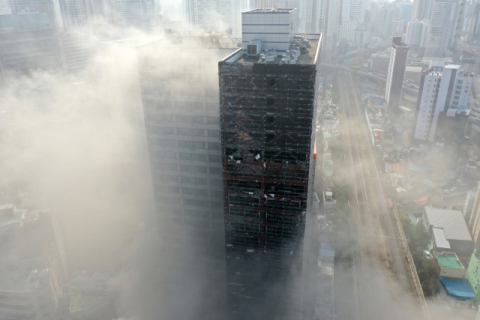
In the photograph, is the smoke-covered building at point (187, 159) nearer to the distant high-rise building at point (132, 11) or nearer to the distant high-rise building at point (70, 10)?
the distant high-rise building at point (132, 11)

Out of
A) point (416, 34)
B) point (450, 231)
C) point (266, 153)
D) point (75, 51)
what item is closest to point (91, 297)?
point (266, 153)

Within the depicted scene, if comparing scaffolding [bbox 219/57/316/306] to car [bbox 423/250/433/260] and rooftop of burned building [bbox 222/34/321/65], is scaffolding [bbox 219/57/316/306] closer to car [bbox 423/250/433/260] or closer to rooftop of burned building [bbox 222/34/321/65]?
rooftop of burned building [bbox 222/34/321/65]

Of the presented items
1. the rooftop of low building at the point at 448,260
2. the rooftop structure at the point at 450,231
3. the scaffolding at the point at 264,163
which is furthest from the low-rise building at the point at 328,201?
the scaffolding at the point at 264,163

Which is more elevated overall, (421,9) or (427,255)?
(421,9)

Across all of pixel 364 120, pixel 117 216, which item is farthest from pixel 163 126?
pixel 364 120

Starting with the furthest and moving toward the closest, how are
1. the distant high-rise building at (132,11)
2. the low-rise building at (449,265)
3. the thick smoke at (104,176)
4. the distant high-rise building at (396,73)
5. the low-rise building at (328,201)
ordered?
the distant high-rise building at (132,11), the distant high-rise building at (396,73), the low-rise building at (328,201), the low-rise building at (449,265), the thick smoke at (104,176)

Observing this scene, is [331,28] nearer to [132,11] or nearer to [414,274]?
[132,11]
